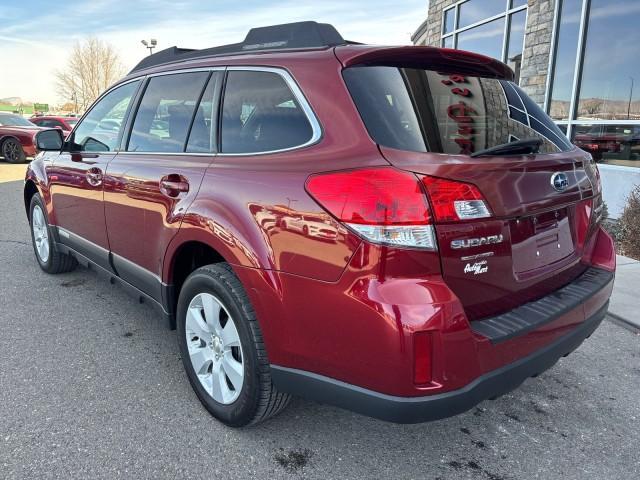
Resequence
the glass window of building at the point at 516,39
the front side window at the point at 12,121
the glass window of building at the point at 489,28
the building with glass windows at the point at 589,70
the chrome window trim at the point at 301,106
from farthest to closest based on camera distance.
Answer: the front side window at the point at 12,121 → the glass window of building at the point at 489,28 → the glass window of building at the point at 516,39 → the building with glass windows at the point at 589,70 → the chrome window trim at the point at 301,106

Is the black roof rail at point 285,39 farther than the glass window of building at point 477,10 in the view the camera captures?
No

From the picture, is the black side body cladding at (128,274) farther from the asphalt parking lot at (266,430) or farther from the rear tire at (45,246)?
the asphalt parking lot at (266,430)

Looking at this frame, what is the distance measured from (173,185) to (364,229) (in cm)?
129

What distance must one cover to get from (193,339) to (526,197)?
1.75 metres

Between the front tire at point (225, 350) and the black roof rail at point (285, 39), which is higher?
the black roof rail at point (285, 39)

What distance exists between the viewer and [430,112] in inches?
80.4

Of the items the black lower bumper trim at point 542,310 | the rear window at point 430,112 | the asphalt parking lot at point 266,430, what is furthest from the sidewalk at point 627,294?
the rear window at point 430,112

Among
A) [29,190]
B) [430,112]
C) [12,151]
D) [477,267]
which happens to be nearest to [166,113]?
[430,112]

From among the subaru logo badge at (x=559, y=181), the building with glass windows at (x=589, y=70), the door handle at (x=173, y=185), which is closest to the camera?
the subaru logo badge at (x=559, y=181)

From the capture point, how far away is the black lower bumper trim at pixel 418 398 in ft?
5.93

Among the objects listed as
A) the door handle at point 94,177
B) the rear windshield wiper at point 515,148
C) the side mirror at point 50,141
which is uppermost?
the rear windshield wiper at point 515,148

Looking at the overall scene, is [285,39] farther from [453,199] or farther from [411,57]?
[453,199]

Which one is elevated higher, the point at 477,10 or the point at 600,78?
the point at 477,10

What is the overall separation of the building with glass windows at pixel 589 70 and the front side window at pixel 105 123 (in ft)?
21.9
